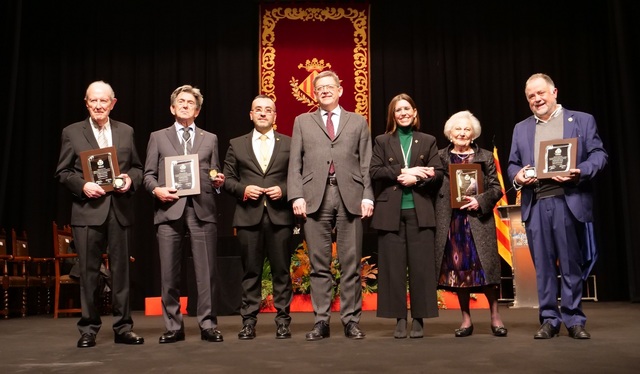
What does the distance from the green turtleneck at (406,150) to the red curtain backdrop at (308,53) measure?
4.31 meters

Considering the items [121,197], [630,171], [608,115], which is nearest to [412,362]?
[121,197]

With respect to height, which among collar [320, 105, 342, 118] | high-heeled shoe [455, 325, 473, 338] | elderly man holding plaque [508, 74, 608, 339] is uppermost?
collar [320, 105, 342, 118]

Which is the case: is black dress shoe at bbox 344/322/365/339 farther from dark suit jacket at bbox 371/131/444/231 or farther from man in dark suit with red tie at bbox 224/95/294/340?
dark suit jacket at bbox 371/131/444/231

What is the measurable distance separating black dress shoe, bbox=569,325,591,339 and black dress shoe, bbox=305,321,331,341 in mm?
1385

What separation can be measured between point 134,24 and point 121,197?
200 inches

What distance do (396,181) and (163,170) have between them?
1.43 m

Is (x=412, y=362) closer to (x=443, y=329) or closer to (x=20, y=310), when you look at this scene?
(x=443, y=329)

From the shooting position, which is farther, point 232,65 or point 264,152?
point 232,65

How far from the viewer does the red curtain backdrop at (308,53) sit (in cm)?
855

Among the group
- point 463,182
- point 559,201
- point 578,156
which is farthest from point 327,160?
point 578,156

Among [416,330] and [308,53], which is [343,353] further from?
[308,53]

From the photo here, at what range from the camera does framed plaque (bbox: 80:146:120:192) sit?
395 cm

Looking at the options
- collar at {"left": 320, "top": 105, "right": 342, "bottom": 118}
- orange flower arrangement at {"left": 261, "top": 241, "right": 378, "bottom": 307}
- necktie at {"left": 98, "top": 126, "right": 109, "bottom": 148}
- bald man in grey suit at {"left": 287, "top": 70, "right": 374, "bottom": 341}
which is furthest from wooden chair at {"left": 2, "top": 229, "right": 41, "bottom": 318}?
collar at {"left": 320, "top": 105, "right": 342, "bottom": 118}

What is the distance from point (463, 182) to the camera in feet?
13.5
